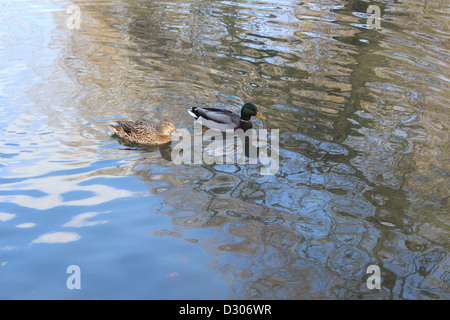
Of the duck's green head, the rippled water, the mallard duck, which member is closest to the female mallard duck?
the duck's green head

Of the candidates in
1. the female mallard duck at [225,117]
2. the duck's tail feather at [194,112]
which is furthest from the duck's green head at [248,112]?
the duck's tail feather at [194,112]

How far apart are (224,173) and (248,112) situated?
159 centimetres

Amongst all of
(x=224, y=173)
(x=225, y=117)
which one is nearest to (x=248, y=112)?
(x=225, y=117)

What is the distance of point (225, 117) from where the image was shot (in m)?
7.49

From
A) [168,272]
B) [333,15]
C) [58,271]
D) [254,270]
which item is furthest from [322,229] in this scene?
[333,15]

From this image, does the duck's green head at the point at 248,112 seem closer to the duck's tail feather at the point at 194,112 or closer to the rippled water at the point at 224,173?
the rippled water at the point at 224,173

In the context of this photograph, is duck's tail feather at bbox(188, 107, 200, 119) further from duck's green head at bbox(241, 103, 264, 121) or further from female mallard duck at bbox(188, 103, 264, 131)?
duck's green head at bbox(241, 103, 264, 121)

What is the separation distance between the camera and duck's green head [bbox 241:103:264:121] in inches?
298

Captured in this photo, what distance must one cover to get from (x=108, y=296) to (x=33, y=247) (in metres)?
1.07

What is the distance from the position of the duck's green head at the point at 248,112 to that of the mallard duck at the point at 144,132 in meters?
1.26

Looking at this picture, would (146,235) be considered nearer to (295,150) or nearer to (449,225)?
(295,150)

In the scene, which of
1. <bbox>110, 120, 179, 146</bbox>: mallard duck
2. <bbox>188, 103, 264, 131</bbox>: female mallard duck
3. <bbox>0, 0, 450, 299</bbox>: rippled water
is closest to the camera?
<bbox>0, 0, 450, 299</bbox>: rippled water

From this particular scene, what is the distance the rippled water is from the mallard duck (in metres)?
0.14

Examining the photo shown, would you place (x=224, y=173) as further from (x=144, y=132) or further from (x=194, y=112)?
(x=194, y=112)
